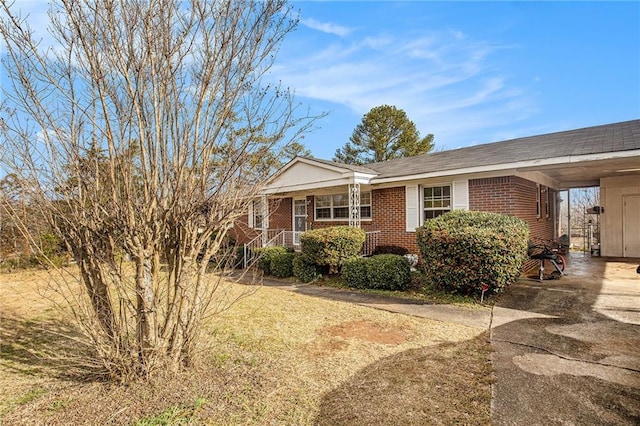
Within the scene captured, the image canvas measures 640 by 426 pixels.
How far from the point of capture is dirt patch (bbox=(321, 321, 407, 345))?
4.70 meters

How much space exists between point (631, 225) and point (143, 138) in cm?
1567

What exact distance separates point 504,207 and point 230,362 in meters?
8.56

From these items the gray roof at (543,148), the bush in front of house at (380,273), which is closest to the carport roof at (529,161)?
the gray roof at (543,148)

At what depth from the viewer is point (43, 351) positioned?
14.8 ft

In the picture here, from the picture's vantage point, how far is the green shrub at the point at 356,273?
8.68 metres

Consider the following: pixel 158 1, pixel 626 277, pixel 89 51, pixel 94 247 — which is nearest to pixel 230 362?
pixel 94 247

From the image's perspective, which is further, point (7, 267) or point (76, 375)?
point (7, 267)

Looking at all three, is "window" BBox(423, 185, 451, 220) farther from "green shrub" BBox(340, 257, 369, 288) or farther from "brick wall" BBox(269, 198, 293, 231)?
"brick wall" BBox(269, 198, 293, 231)

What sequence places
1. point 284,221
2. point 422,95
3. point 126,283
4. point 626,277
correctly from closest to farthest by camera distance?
point 126,283, point 626,277, point 422,95, point 284,221

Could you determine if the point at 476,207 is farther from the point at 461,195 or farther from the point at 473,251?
the point at 473,251

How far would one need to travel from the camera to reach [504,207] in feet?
30.3

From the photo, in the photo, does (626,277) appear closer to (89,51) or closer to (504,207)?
(504,207)

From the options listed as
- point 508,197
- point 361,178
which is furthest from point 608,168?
point 361,178

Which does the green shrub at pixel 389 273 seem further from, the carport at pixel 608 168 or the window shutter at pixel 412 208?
the carport at pixel 608 168
